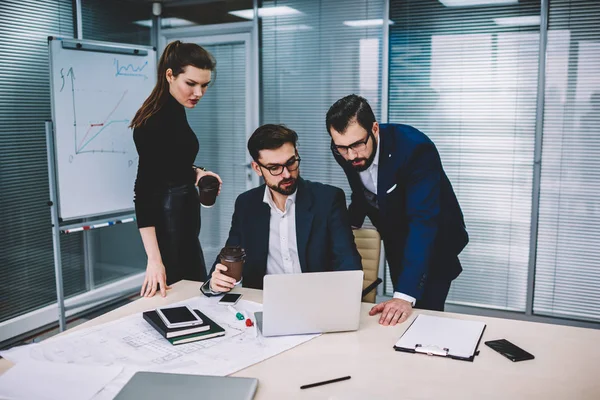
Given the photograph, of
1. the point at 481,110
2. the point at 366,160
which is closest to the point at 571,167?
the point at 481,110

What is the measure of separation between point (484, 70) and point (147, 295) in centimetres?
276

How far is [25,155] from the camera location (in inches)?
137

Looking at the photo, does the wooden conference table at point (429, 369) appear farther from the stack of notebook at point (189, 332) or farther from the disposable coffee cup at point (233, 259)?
the disposable coffee cup at point (233, 259)

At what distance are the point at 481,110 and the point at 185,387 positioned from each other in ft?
9.98

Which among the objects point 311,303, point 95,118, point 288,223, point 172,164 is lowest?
point 311,303

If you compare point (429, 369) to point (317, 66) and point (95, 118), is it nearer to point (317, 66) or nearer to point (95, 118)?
point (95, 118)

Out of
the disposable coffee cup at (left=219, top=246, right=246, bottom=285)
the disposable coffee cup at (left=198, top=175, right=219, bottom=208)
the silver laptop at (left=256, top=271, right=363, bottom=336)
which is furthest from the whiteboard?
the silver laptop at (left=256, top=271, right=363, bottom=336)

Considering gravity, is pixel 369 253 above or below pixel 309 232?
below

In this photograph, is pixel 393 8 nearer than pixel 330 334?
No

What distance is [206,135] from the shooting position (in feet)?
15.2

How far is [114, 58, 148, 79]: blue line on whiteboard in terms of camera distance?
139 inches

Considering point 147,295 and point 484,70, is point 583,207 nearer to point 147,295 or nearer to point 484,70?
point 484,70

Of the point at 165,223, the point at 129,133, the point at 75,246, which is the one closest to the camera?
the point at 165,223

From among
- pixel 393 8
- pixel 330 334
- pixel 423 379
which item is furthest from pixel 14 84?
pixel 423 379
